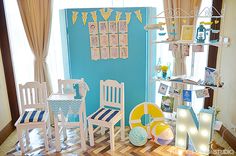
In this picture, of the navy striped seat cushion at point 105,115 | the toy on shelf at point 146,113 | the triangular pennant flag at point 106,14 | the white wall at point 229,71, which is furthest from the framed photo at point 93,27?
the white wall at point 229,71

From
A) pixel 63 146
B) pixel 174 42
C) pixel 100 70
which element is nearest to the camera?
pixel 174 42

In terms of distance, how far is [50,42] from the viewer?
3643 millimetres

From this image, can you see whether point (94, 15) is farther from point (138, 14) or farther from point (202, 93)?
point (202, 93)

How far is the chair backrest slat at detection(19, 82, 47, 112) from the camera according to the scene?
10.5ft

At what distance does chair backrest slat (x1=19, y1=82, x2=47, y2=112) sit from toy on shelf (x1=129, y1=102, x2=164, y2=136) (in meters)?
1.25

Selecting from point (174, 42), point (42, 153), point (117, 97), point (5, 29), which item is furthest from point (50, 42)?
point (174, 42)

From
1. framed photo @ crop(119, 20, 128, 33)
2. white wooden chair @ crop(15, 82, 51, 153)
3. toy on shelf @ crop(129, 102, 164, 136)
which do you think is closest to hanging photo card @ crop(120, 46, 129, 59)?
framed photo @ crop(119, 20, 128, 33)

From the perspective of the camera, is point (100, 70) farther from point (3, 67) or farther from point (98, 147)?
point (3, 67)

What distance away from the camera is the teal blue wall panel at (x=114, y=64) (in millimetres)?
3297

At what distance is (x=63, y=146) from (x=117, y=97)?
1.00 m

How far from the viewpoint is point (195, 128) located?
2.92m

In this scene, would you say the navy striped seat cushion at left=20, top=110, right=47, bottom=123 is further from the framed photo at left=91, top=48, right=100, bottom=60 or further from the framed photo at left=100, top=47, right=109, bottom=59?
the framed photo at left=100, top=47, right=109, bottom=59

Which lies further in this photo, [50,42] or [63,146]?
[50,42]

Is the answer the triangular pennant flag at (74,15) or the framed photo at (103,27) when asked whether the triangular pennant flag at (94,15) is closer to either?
the framed photo at (103,27)
